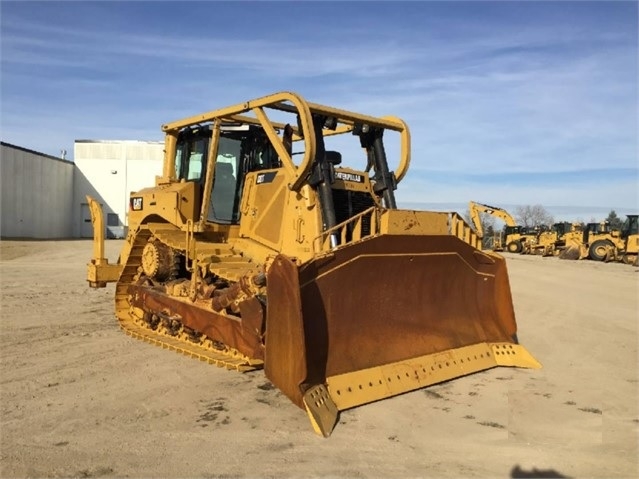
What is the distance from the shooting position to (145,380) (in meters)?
5.76

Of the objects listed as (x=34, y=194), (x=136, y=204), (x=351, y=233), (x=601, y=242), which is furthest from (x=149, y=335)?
(x=34, y=194)

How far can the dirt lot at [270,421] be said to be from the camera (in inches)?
153

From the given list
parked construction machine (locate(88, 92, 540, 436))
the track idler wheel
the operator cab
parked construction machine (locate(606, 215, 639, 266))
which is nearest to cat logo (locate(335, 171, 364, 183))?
parked construction machine (locate(88, 92, 540, 436))

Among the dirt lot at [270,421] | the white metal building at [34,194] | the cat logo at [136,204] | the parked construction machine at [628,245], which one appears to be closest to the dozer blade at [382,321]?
the dirt lot at [270,421]

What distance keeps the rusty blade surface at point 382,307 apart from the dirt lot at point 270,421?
0.45 m

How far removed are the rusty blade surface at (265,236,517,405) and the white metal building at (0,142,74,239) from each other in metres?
32.7

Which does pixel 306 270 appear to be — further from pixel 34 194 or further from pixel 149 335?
pixel 34 194

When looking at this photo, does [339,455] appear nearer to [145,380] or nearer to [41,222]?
[145,380]

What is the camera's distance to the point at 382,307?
5.67 meters

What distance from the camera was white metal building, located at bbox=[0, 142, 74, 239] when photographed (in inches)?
1320

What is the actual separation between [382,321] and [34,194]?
36.7 m

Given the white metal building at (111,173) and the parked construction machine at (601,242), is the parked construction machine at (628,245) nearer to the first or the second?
the parked construction machine at (601,242)

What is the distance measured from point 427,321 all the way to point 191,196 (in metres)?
3.68

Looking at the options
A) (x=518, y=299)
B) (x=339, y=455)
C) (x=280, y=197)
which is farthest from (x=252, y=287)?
(x=518, y=299)
